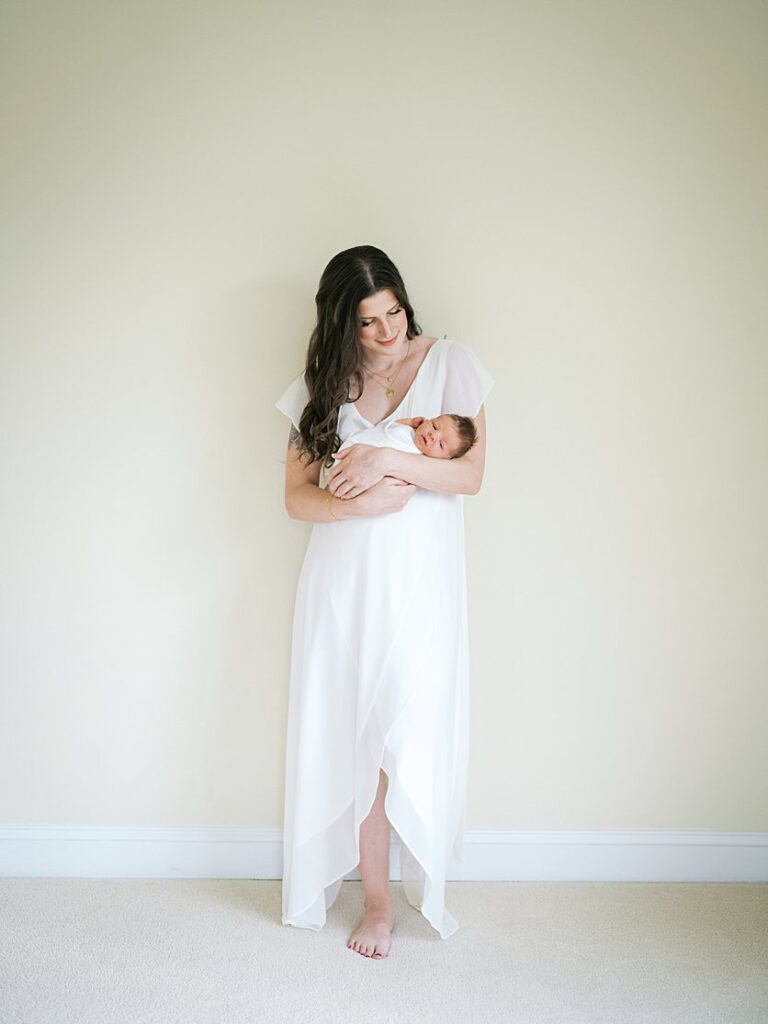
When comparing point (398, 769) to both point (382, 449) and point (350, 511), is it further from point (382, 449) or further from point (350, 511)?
point (382, 449)

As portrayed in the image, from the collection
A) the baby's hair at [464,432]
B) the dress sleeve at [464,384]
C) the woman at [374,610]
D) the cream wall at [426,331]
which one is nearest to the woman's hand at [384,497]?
the woman at [374,610]

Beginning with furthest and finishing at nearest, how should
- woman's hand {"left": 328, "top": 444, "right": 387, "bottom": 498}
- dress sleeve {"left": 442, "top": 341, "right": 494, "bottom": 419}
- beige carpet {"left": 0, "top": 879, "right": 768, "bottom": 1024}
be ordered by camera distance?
1. dress sleeve {"left": 442, "top": 341, "right": 494, "bottom": 419}
2. woman's hand {"left": 328, "top": 444, "right": 387, "bottom": 498}
3. beige carpet {"left": 0, "top": 879, "right": 768, "bottom": 1024}

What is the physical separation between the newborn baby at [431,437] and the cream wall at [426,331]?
0.36 m

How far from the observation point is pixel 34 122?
92.7 inches

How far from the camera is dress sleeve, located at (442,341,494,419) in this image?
213 centimetres

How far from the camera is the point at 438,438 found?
2033 mm

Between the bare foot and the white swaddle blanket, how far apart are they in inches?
45.4

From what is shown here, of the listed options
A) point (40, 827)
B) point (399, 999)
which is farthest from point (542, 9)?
point (40, 827)

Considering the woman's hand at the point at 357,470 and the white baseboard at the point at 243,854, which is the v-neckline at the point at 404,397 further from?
the white baseboard at the point at 243,854

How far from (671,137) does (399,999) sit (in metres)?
2.26

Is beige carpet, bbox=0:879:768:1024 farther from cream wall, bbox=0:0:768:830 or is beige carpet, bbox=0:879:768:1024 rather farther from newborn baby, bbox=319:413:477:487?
newborn baby, bbox=319:413:477:487

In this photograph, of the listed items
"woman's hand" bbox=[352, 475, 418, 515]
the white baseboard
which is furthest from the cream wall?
"woman's hand" bbox=[352, 475, 418, 515]

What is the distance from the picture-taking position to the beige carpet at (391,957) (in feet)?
5.98

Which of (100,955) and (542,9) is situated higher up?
(542,9)
